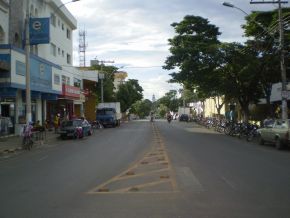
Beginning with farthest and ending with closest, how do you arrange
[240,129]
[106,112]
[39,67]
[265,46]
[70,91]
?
[106,112], [70,91], [265,46], [39,67], [240,129]

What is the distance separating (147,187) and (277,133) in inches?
606

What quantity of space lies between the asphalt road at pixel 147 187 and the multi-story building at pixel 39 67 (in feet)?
47.2

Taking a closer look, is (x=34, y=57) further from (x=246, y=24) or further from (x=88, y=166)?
(x=88, y=166)

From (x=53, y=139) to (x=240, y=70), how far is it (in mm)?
17423

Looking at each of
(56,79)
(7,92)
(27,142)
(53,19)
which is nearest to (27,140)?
(27,142)

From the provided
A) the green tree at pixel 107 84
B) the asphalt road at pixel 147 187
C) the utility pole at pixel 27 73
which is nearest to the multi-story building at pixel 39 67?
the utility pole at pixel 27 73

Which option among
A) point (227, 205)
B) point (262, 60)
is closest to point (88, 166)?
point (227, 205)

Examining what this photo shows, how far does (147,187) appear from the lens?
11852mm

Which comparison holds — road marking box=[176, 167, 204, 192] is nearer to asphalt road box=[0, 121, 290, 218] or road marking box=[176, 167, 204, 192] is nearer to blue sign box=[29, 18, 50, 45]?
asphalt road box=[0, 121, 290, 218]

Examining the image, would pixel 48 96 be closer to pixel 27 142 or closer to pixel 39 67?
pixel 39 67

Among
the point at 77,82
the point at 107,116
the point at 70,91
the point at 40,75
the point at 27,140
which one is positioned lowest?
the point at 27,140

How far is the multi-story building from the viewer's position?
Answer: 32.9 meters

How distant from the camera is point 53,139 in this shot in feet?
114

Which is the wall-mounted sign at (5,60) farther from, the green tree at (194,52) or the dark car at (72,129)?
the green tree at (194,52)
